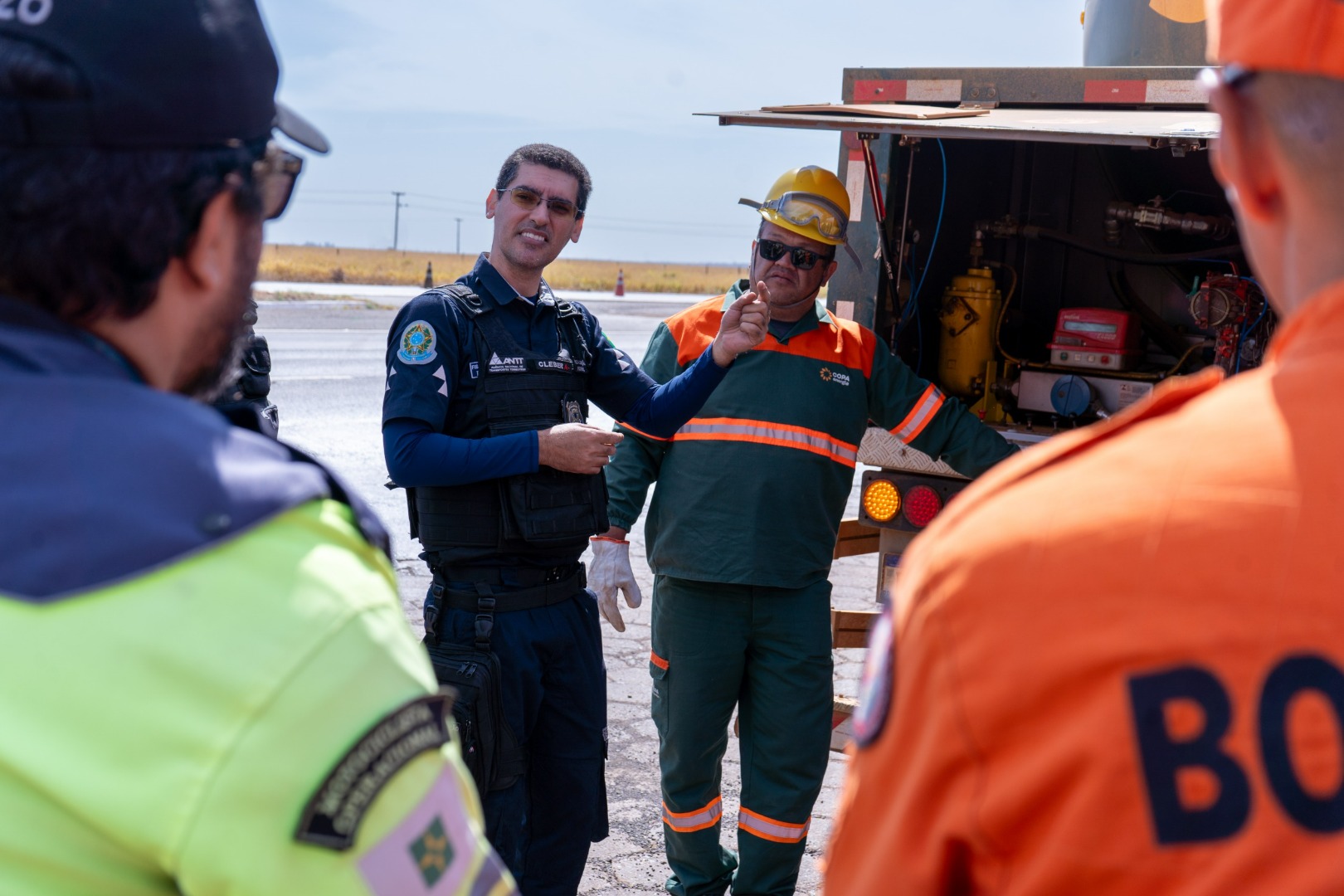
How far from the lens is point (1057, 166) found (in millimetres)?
4441

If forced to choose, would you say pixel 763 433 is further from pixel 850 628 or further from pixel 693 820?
pixel 693 820

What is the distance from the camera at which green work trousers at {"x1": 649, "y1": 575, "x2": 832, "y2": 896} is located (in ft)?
12.1

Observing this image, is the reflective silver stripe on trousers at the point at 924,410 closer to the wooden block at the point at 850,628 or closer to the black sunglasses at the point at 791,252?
the black sunglasses at the point at 791,252

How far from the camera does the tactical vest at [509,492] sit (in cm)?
321

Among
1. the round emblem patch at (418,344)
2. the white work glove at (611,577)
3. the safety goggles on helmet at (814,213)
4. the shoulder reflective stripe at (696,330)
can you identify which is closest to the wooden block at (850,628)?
the white work glove at (611,577)

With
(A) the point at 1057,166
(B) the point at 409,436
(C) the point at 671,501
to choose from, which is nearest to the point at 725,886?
(C) the point at 671,501

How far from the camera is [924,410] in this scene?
3.86 metres

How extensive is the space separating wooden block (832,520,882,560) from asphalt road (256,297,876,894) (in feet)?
2.55

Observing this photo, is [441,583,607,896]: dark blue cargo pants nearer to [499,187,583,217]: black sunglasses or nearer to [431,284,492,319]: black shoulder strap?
[431,284,492,319]: black shoulder strap

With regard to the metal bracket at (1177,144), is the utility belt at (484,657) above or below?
below

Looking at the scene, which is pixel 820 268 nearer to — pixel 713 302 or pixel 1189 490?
pixel 713 302

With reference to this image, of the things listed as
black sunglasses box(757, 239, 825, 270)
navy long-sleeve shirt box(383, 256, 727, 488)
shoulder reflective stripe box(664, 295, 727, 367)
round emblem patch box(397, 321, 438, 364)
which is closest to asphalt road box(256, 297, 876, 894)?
navy long-sleeve shirt box(383, 256, 727, 488)

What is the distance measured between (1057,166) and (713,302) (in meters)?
1.40

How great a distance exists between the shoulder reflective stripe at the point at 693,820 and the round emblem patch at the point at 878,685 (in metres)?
2.81
